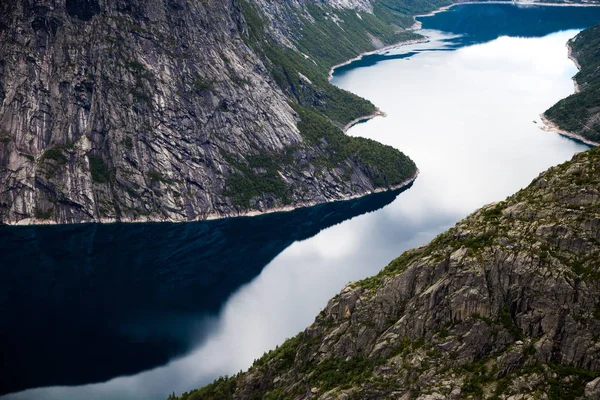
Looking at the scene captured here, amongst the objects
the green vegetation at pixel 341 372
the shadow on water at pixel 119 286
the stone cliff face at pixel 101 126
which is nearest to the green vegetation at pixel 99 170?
the stone cliff face at pixel 101 126

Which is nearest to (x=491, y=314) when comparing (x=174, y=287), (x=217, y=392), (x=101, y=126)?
(x=217, y=392)

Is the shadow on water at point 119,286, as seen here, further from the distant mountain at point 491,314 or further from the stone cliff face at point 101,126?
the distant mountain at point 491,314

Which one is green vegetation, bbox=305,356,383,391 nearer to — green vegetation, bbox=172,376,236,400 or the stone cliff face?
green vegetation, bbox=172,376,236,400

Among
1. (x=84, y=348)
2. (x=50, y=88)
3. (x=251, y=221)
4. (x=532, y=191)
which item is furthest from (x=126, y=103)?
(x=532, y=191)

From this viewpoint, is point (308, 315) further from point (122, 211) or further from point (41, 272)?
point (122, 211)

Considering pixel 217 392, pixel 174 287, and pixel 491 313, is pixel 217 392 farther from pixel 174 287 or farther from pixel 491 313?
pixel 174 287
